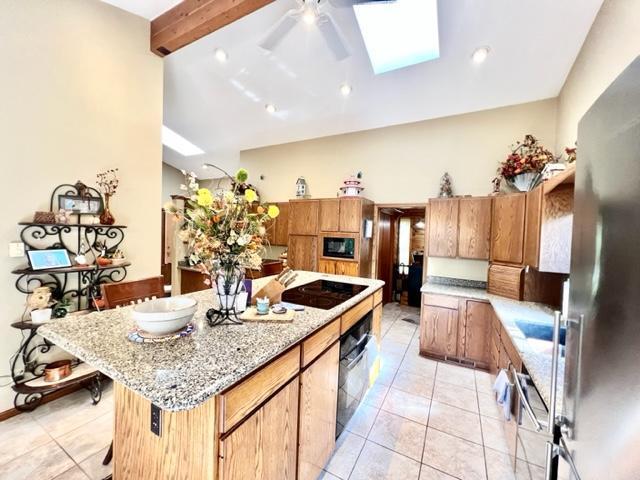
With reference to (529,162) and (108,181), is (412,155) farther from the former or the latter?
(108,181)

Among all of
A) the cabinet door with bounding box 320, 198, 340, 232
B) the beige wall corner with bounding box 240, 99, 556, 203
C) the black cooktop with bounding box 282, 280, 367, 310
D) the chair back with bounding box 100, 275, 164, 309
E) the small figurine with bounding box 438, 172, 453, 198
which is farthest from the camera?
the cabinet door with bounding box 320, 198, 340, 232

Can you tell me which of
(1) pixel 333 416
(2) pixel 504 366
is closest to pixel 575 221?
(1) pixel 333 416

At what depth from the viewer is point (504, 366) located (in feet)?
6.75

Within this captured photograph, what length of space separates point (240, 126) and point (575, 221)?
4830 mm

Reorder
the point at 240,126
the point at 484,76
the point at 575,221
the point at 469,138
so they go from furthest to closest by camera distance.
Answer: the point at 240,126, the point at 469,138, the point at 484,76, the point at 575,221

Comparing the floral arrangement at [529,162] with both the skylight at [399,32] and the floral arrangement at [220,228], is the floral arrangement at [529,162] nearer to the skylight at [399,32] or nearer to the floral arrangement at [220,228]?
the skylight at [399,32]

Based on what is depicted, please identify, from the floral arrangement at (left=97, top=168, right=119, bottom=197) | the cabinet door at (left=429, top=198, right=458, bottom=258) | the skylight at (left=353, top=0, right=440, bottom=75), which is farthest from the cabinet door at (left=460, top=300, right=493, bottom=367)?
the floral arrangement at (left=97, top=168, right=119, bottom=197)

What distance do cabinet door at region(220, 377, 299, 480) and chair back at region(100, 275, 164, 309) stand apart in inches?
50.8

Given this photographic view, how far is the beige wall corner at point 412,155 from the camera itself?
348 centimetres

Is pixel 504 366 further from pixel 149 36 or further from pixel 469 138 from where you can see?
pixel 149 36

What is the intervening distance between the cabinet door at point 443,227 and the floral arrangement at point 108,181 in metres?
3.62

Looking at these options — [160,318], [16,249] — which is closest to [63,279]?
[16,249]

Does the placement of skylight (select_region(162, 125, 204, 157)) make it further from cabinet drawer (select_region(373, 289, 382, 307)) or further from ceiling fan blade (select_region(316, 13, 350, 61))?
cabinet drawer (select_region(373, 289, 382, 307))

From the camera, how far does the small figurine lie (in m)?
3.70
